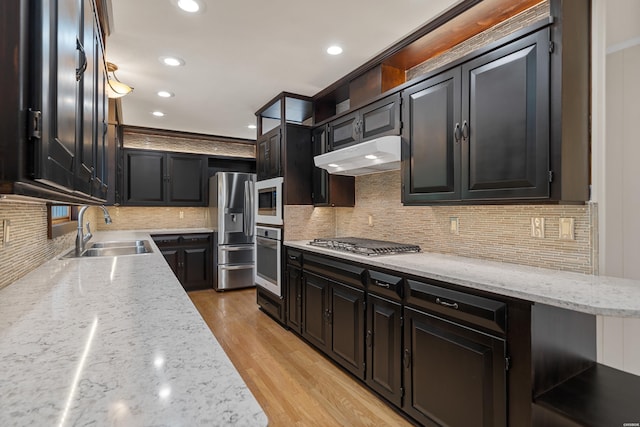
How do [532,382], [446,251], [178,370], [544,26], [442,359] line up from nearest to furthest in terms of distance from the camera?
[178,370]
[532,382]
[544,26]
[442,359]
[446,251]

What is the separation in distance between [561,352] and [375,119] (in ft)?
6.19

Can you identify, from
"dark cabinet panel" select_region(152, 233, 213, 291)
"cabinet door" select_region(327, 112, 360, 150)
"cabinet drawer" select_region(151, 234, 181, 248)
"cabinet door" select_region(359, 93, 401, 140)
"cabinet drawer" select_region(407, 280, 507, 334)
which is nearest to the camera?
"cabinet drawer" select_region(407, 280, 507, 334)

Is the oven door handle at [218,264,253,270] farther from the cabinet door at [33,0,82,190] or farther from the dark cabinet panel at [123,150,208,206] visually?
the cabinet door at [33,0,82,190]

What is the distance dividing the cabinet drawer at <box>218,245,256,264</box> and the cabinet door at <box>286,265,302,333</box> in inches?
76.4

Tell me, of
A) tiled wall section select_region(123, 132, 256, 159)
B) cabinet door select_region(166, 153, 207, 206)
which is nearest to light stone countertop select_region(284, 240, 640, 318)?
cabinet door select_region(166, 153, 207, 206)

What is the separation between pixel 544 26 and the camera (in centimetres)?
155

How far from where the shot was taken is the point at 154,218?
5.40 metres

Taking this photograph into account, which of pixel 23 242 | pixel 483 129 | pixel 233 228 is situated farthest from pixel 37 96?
pixel 233 228

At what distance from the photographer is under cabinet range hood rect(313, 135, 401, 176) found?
7.55 feet

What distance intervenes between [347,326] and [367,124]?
160 cm

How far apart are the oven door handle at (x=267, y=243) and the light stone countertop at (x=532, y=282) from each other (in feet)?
4.91

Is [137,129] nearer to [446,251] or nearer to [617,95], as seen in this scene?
[446,251]

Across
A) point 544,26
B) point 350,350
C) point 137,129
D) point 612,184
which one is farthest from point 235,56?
point 137,129

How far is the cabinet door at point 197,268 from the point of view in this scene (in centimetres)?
504
